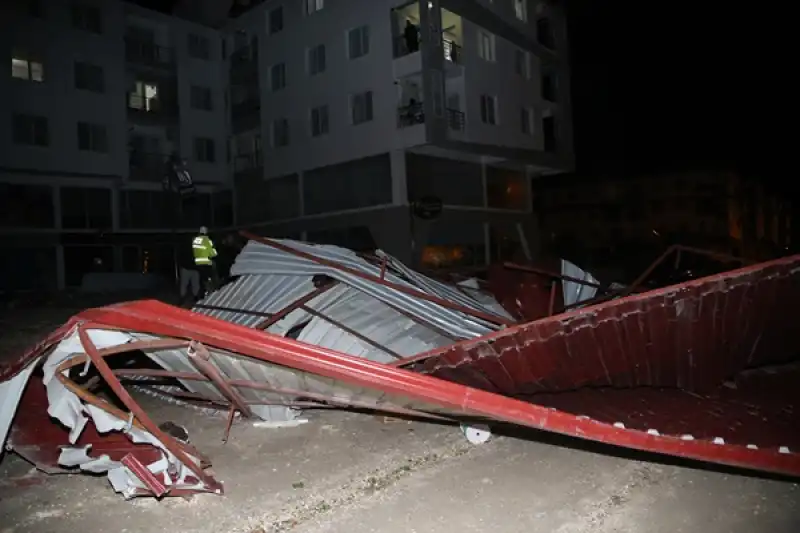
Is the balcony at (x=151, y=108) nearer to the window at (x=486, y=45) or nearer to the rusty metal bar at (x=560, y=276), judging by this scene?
the window at (x=486, y=45)

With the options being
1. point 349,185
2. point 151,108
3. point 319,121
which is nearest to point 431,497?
point 349,185

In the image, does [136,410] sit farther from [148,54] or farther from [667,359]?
[148,54]

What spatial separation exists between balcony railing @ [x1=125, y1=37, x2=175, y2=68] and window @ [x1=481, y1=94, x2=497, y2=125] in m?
16.6

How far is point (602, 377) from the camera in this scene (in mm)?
3732

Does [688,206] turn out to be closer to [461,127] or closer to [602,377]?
[461,127]

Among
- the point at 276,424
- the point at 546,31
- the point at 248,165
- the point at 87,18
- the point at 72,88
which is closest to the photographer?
the point at 276,424

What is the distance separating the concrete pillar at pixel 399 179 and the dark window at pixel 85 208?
48.1 feet

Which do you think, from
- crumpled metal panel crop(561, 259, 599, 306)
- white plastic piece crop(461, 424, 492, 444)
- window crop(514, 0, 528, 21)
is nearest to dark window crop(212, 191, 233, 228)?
window crop(514, 0, 528, 21)

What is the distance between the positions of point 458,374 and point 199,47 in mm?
30818

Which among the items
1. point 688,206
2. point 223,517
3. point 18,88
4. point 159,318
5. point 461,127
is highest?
point 18,88

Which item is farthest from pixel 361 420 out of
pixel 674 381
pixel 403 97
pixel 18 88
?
pixel 18 88

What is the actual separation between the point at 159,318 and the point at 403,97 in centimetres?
1963

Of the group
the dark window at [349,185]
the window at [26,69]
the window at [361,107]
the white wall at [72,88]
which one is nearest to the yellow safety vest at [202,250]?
the dark window at [349,185]

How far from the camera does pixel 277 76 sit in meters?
25.8
